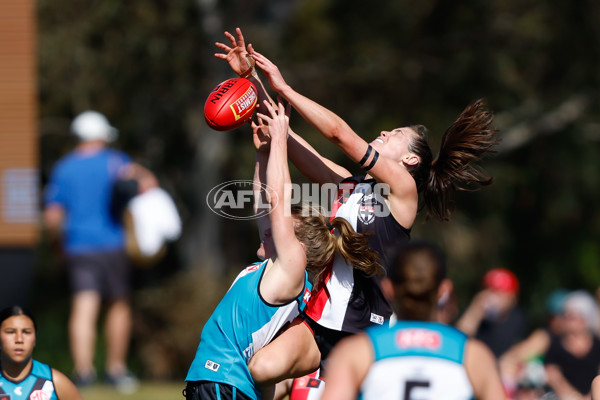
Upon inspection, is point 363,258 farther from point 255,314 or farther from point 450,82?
point 450,82

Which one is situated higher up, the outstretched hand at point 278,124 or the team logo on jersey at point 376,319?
the outstretched hand at point 278,124

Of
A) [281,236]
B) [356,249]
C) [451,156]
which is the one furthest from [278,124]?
[451,156]

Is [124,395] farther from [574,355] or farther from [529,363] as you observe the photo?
[529,363]

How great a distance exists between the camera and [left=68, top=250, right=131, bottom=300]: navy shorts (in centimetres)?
714

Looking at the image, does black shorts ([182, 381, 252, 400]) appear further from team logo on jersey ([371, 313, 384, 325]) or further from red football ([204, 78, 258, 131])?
red football ([204, 78, 258, 131])

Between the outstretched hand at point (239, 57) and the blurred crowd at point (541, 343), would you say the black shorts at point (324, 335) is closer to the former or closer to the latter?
the outstretched hand at point (239, 57)

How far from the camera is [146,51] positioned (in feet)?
47.3

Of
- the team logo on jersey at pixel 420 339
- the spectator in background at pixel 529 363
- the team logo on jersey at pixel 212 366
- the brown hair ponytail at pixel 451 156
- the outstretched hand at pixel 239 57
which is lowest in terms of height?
the spectator in background at pixel 529 363

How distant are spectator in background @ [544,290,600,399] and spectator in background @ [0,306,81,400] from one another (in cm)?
522

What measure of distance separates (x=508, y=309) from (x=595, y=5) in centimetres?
752

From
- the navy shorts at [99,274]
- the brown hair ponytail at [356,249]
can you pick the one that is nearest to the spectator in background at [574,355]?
the navy shorts at [99,274]

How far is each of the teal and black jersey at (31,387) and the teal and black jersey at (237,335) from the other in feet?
2.30

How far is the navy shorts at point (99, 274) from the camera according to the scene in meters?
7.14

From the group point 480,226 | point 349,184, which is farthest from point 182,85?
point 349,184
